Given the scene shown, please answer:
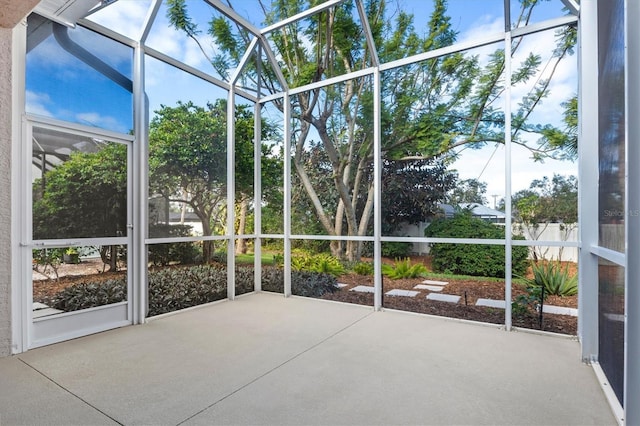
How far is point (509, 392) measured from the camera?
2287mm

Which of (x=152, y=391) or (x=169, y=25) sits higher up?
(x=169, y=25)

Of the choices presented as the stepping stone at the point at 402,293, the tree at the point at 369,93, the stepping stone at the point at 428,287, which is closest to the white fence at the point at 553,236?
the tree at the point at 369,93

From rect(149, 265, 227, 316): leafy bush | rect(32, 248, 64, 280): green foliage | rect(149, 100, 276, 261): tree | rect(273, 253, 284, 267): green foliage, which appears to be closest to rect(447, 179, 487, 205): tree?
rect(273, 253, 284, 267): green foliage

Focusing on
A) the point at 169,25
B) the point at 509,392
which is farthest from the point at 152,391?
the point at 169,25

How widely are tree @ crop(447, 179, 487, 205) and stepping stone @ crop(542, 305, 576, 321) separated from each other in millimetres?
1267

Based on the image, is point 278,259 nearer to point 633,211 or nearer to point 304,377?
point 304,377

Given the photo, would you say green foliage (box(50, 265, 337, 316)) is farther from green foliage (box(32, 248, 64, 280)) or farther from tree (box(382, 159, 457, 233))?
tree (box(382, 159, 457, 233))

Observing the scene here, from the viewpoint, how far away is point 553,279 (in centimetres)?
360

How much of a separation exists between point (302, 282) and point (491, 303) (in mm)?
2613

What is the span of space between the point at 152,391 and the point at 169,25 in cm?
402

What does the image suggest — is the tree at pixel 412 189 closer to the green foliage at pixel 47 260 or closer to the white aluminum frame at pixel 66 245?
the white aluminum frame at pixel 66 245

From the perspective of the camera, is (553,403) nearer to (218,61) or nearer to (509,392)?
(509,392)

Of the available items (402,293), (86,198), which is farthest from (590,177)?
(86,198)

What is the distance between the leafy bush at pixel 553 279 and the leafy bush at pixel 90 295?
443cm
